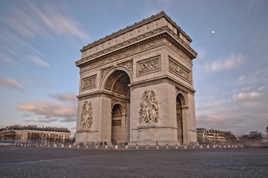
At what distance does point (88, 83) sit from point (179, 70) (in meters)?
12.2

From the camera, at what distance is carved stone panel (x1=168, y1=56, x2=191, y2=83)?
2144cm

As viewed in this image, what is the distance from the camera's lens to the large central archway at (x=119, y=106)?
26.7 metres

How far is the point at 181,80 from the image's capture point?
2280 cm

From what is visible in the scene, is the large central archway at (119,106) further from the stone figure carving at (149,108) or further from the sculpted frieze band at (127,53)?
the stone figure carving at (149,108)

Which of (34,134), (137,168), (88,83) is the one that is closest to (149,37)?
(88,83)

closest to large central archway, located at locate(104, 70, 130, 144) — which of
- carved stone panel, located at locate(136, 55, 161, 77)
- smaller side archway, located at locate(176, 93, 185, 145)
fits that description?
carved stone panel, located at locate(136, 55, 161, 77)

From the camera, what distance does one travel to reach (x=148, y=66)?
2144 cm

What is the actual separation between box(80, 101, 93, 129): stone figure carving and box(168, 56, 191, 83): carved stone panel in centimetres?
1137

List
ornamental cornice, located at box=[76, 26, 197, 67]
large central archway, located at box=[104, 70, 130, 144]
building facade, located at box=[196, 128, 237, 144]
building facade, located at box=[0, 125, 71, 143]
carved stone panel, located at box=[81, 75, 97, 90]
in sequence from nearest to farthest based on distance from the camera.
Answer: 1. ornamental cornice, located at box=[76, 26, 197, 67]
2. large central archway, located at box=[104, 70, 130, 144]
3. carved stone panel, located at box=[81, 75, 97, 90]
4. building facade, located at box=[196, 128, 237, 144]
5. building facade, located at box=[0, 125, 71, 143]

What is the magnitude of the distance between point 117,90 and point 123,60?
5188 millimetres

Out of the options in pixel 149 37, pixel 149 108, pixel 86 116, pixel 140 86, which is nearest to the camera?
pixel 149 108

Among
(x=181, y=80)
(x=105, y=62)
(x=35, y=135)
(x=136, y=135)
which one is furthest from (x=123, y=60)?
(x=35, y=135)

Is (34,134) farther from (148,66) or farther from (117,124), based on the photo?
(148,66)

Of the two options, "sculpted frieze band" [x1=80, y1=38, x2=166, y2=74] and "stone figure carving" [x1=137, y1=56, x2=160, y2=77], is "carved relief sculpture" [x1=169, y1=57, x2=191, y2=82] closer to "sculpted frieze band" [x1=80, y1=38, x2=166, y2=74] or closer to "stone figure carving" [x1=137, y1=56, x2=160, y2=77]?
"stone figure carving" [x1=137, y1=56, x2=160, y2=77]
